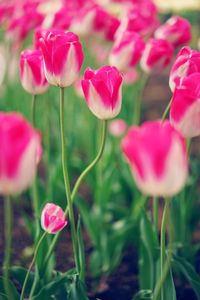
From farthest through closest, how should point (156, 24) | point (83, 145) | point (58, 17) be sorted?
point (83, 145) → point (156, 24) → point (58, 17)

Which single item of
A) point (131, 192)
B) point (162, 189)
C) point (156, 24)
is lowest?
point (131, 192)

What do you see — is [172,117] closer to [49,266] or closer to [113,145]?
[49,266]

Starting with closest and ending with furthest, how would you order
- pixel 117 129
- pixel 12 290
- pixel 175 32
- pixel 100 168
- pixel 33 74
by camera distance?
1. pixel 12 290
2. pixel 33 74
3. pixel 175 32
4. pixel 100 168
5. pixel 117 129

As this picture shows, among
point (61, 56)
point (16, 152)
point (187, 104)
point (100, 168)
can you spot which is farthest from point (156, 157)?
point (100, 168)

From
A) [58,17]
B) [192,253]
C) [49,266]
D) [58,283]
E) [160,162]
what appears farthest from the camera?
[58,17]

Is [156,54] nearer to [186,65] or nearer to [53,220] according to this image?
[186,65]

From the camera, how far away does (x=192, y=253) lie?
67.1 inches

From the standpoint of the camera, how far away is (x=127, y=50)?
1586 millimetres

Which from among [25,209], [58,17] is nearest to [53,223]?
[58,17]

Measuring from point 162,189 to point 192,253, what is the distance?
37.0 inches

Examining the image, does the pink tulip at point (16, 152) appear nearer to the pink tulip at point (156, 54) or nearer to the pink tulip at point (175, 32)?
the pink tulip at point (156, 54)

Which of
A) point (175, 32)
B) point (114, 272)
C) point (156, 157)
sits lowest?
point (114, 272)

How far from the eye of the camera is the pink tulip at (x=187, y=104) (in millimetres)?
1058

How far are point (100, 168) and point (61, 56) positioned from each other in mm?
830
